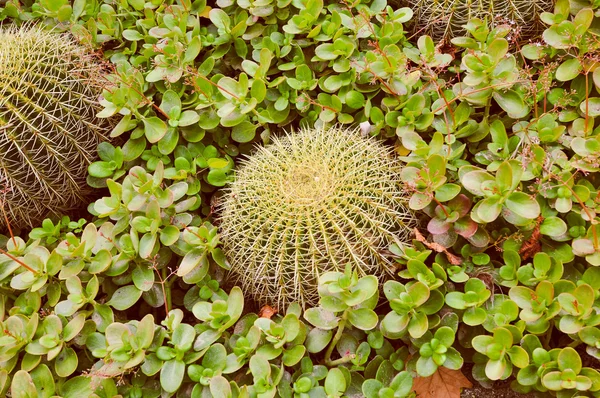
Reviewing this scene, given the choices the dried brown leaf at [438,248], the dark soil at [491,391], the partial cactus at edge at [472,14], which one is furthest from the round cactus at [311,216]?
the partial cactus at edge at [472,14]

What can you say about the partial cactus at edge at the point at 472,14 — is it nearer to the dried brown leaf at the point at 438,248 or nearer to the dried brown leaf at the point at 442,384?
the dried brown leaf at the point at 438,248

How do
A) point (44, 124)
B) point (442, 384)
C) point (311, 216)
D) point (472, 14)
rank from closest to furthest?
point (311, 216), point (442, 384), point (44, 124), point (472, 14)

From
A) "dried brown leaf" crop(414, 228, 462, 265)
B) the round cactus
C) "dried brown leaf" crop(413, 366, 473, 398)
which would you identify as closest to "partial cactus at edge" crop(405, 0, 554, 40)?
the round cactus

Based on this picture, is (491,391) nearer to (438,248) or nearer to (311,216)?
(438,248)

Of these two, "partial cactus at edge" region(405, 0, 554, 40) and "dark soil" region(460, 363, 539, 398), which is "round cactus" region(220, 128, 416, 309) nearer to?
"dark soil" region(460, 363, 539, 398)

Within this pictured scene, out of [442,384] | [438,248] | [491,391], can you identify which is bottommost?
[491,391]

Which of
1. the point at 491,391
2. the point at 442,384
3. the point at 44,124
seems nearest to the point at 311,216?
the point at 442,384

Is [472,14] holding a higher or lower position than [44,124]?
lower
